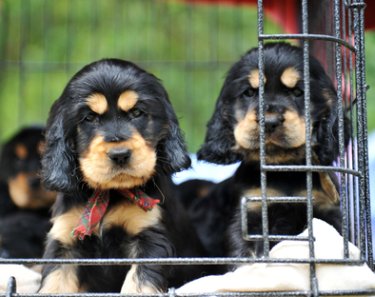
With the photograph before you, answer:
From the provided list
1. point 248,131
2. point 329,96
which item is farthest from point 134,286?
point 329,96

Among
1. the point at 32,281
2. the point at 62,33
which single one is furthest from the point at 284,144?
the point at 62,33

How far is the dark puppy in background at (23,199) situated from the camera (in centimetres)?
453

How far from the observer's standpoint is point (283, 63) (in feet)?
12.2

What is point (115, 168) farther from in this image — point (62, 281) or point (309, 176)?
point (309, 176)

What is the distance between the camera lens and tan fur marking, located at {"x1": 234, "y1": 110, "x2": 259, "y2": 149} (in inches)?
142

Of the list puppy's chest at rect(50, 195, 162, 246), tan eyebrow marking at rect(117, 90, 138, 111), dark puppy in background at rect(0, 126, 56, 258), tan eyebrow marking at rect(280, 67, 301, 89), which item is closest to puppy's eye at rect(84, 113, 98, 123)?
tan eyebrow marking at rect(117, 90, 138, 111)

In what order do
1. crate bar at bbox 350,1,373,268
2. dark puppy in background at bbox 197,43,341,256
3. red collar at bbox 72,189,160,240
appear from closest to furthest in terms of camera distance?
crate bar at bbox 350,1,373,268
red collar at bbox 72,189,160,240
dark puppy in background at bbox 197,43,341,256

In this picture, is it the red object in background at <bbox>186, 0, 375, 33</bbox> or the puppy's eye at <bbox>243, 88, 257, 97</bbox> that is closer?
the puppy's eye at <bbox>243, 88, 257, 97</bbox>

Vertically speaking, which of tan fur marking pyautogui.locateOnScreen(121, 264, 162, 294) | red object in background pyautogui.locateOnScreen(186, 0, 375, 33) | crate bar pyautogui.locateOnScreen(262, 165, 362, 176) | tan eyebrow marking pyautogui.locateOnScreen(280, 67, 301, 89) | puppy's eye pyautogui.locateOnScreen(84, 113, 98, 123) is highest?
red object in background pyautogui.locateOnScreen(186, 0, 375, 33)

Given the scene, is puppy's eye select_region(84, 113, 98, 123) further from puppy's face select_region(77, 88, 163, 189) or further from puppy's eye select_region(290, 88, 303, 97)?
puppy's eye select_region(290, 88, 303, 97)

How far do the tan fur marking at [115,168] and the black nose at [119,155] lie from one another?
0.05ft

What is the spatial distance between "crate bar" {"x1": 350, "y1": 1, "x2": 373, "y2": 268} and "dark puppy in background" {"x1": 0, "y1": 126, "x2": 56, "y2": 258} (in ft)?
6.49

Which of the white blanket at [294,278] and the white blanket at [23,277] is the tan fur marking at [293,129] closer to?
the white blanket at [294,278]

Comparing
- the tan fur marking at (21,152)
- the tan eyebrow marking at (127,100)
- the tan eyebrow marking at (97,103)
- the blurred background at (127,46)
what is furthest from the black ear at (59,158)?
the blurred background at (127,46)
